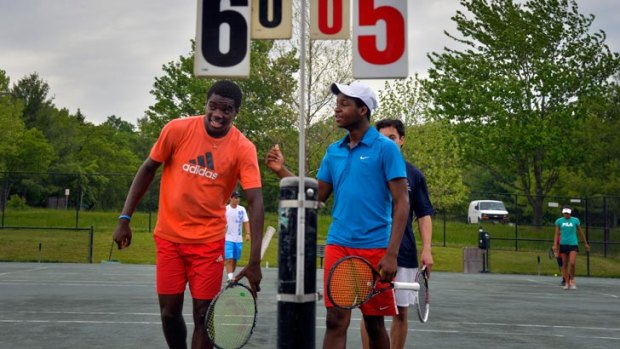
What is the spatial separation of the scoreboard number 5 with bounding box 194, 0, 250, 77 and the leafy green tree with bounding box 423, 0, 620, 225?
3256 cm

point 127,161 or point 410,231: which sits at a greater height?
point 127,161

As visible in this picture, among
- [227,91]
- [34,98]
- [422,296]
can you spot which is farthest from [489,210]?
[34,98]

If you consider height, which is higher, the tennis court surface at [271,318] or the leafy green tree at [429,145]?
the leafy green tree at [429,145]

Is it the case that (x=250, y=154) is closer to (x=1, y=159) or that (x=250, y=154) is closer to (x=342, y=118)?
(x=342, y=118)

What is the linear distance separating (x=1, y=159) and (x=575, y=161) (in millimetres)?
37530

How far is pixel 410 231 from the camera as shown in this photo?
6215 millimetres

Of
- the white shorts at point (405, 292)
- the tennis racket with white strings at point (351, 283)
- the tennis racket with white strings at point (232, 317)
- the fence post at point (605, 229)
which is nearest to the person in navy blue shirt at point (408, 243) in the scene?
the white shorts at point (405, 292)

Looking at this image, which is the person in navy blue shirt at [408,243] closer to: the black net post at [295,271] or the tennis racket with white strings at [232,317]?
the tennis racket with white strings at [232,317]

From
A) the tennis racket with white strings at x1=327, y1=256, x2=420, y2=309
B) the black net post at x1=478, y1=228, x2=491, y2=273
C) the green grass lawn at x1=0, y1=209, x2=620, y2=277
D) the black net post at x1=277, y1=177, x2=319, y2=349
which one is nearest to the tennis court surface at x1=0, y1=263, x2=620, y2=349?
the tennis racket with white strings at x1=327, y1=256, x2=420, y2=309

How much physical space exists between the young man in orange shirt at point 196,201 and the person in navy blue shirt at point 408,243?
1612 millimetres

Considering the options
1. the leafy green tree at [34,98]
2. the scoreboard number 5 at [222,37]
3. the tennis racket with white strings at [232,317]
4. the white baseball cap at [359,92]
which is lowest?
the tennis racket with white strings at [232,317]

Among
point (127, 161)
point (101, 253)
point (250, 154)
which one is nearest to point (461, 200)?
point (101, 253)

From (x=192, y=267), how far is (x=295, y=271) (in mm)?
1417

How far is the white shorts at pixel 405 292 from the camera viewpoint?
601cm
